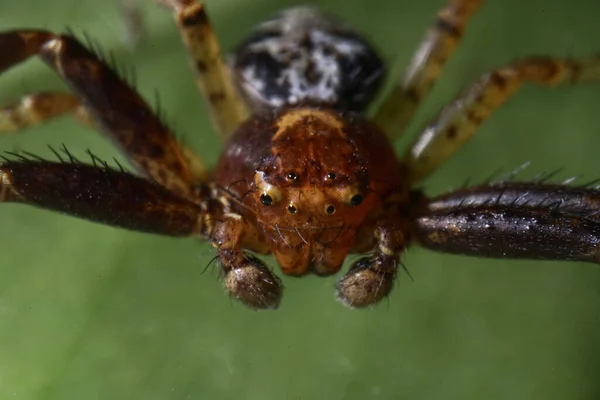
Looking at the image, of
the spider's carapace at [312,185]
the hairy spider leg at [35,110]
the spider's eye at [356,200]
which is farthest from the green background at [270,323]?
the spider's eye at [356,200]

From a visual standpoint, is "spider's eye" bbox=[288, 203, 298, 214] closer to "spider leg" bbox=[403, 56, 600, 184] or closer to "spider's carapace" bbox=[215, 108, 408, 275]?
"spider's carapace" bbox=[215, 108, 408, 275]

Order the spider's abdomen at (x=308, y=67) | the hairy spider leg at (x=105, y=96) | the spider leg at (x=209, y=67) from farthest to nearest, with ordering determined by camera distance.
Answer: the spider's abdomen at (x=308, y=67), the spider leg at (x=209, y=67), the hairy spider leg at (x=105, y=96)

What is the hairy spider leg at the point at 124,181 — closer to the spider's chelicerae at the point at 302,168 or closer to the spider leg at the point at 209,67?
the spider's chelicerae at the point at 302,168

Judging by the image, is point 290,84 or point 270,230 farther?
point 290,84

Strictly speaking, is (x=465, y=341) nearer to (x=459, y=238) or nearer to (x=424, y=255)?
(x=424, y=255)

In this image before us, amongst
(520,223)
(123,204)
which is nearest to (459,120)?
(520,223)

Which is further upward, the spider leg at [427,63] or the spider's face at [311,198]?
the spider's face at [311,198]

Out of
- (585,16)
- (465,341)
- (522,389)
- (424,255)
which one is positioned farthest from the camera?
(585,16)

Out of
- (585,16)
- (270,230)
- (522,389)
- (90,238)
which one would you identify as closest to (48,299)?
(90,238)
